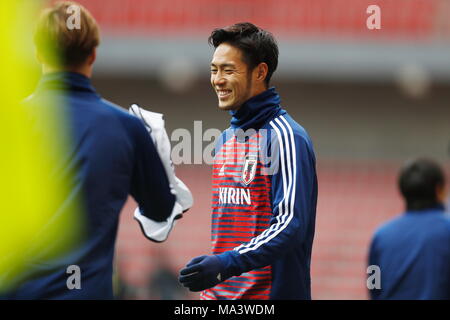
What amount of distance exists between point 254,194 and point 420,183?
4.34 feet

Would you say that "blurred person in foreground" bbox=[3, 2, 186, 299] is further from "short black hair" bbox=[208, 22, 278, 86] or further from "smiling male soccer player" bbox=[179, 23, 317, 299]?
"short black hair" bbox=[208, 22, 278, 86]

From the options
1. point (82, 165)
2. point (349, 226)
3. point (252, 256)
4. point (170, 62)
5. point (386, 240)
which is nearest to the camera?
point (82, 165)

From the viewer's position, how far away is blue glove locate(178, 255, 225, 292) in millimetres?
2855

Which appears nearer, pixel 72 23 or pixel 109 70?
pixel 72 23

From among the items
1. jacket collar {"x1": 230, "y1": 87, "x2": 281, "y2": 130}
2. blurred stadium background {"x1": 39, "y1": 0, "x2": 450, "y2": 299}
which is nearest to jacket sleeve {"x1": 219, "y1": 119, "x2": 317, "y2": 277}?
jacket collar {"x1": 230, "y1": 87, "x2": 281, "y2": 130}

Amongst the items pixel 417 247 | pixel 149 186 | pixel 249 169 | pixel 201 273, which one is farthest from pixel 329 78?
pixel 149 186

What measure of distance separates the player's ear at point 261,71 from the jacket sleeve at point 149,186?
0.73 metres

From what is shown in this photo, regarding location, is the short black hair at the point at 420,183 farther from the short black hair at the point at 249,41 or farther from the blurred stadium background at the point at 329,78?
the blurred stadium background at the point at 329,78

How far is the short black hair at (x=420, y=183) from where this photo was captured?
409cm
